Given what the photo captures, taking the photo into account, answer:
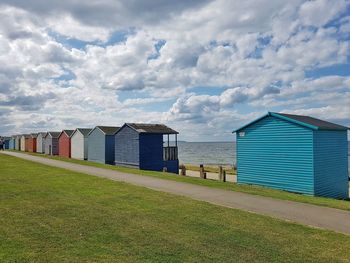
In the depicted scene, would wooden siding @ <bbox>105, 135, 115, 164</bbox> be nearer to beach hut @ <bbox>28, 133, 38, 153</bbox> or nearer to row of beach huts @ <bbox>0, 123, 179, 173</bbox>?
row of beach huts @ <bbox>0, 123, 179, 173</bbox>

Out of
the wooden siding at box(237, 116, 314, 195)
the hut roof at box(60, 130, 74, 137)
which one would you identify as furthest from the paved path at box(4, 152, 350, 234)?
the hut roof at box(60, 130, 74, 137)

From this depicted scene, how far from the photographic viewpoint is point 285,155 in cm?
1952

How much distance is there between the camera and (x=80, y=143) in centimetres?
4381

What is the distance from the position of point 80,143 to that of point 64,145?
6516mm

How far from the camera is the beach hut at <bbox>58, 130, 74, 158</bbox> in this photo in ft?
157

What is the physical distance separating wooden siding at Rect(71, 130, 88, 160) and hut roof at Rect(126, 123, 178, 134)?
1226 cm

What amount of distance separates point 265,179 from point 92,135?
2394cm

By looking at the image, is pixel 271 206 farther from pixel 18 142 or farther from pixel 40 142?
pixel 18 142

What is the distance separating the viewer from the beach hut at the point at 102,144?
3706 centimetres

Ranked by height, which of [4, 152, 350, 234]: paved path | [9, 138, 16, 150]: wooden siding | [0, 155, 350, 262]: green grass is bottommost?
[4, 152, 350, 234]: paved path

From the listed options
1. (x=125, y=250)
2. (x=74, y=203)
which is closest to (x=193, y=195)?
(x=74, y=203)

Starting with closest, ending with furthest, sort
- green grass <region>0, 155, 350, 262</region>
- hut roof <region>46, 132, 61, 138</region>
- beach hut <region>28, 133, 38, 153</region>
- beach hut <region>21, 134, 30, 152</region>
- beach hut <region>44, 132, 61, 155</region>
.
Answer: green grass <region>0, 155, 350, 262</region> < beach hut <region>44, 132, 61, 155</region> < hut roof <region>46, 132, 61, 138</region> < beach hut <region>28, 133, 38, 153</region> < beach hut <region>21, 134, 30, 152</region>

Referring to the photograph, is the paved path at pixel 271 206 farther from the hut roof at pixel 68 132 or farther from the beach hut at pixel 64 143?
the hut roof at pixel 68 132


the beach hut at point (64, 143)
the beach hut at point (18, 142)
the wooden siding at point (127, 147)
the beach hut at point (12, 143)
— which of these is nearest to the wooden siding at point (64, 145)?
the beach hut at point (64, 143)
